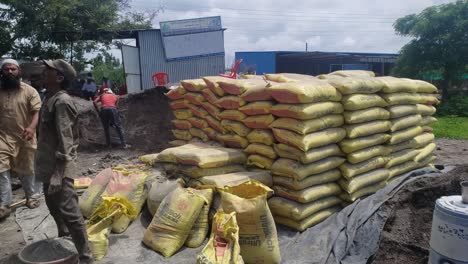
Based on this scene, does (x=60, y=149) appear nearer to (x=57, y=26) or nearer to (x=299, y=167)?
(x=299, y=167)

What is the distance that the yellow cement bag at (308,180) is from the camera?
384cm

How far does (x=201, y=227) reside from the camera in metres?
3.64

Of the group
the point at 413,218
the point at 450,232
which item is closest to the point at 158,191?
the point at 413,218

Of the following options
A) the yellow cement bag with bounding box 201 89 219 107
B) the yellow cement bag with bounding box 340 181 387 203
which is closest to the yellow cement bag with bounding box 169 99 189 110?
the yellow cement bag with bounding box 201 89 219 107

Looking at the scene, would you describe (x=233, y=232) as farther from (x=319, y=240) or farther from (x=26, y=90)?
(x=26, y=90)

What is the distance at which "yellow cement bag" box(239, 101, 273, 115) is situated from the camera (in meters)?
4.10

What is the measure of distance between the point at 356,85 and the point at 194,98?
223 centimetres

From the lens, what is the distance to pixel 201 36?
16.2 m

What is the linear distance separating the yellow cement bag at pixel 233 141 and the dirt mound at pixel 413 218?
161 centimetres

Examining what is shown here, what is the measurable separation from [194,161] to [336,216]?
1.57m

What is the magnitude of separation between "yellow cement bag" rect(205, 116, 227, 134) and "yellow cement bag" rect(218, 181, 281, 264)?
1584 millimetres

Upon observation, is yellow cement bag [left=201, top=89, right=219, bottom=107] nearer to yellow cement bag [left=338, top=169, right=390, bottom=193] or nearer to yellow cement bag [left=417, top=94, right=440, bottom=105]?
yellow cement bag [left=338, top=169, right=390, bottom=193]

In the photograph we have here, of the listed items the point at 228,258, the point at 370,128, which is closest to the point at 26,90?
the point at 228,258

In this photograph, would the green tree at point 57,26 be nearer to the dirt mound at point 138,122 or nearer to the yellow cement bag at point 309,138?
the dirt mound at point 138,122
